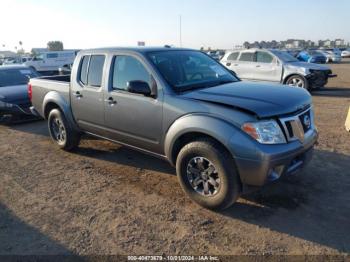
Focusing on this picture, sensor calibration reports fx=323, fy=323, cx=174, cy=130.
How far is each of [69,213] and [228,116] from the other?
2187 mm

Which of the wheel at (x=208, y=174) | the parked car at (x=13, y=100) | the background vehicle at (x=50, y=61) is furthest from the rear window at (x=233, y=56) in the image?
the background vehicle at (x=50, y=61)

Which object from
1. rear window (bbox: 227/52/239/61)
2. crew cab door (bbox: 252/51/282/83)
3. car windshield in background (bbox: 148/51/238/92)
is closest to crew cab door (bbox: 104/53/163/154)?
car windshield in background (bbox: 148/51/238/92)

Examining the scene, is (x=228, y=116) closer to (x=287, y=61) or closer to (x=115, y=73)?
(x=115, y=73)

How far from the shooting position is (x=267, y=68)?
1222 centimetres

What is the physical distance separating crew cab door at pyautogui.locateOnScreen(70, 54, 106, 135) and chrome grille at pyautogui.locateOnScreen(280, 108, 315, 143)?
272cm

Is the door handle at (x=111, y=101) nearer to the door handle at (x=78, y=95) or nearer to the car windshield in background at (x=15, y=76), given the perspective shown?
the door handle at (x=78, y=95)

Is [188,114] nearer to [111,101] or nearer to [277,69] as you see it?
[111,101]

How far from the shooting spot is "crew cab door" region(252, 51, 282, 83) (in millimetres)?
12008

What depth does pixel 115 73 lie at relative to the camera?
4.74 m

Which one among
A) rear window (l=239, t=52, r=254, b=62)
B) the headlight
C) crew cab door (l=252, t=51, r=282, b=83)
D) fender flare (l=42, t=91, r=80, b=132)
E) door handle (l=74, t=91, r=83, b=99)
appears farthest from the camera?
rear window (l=239, t=52, r=254, b=62)

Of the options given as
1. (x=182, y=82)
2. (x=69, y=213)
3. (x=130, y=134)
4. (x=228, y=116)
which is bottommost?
(x=69, y=213)

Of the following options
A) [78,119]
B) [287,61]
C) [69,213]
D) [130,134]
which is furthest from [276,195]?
[287,61]

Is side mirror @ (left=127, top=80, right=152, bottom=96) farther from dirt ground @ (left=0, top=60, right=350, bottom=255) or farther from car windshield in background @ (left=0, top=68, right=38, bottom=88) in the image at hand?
car windshield in background @ (left=0, top=68, right=38, bottom=88)

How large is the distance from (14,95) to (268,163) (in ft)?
24.0
